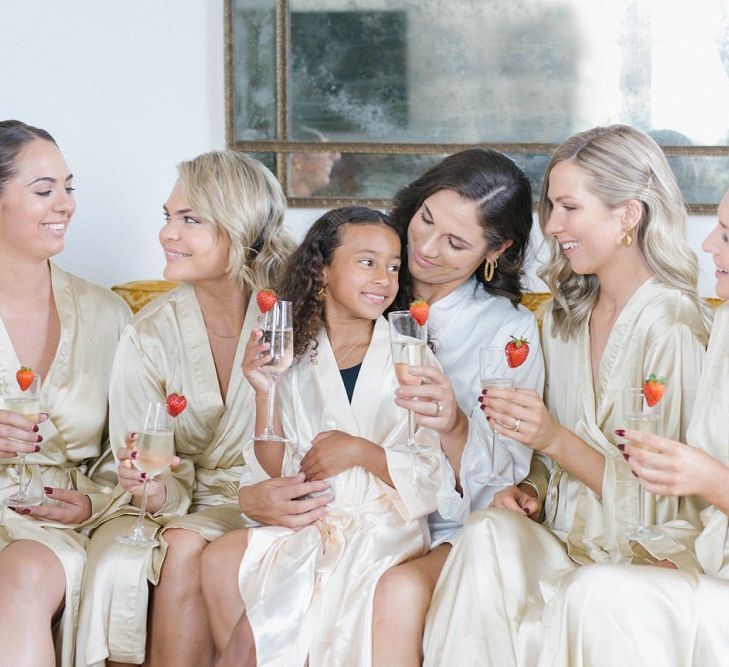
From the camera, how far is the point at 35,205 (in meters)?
3.63

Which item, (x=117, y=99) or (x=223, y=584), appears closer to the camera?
(x=223, y=584)

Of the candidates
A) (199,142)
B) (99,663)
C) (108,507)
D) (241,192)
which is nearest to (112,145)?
(199,142)

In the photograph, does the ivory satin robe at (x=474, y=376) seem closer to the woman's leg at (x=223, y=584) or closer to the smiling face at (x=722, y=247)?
the woman's leg at (x=223, y=584)

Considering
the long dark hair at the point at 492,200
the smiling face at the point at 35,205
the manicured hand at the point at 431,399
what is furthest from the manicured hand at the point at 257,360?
the smiling face at the point at 35,205

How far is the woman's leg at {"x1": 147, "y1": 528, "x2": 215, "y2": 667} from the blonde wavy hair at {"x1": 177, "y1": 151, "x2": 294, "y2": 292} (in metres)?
0.93

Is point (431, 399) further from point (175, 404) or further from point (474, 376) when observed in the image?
point (175, 404)

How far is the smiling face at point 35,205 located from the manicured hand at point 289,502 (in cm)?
113

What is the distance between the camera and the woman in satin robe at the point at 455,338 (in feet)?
9.98

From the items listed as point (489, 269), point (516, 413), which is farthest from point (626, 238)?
point (516, 413)

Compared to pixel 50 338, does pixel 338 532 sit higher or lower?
lower

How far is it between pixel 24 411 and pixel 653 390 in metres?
1.70

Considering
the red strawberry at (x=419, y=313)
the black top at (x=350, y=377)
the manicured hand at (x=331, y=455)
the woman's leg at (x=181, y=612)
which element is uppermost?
the red strawberry at (x=419, y=313)

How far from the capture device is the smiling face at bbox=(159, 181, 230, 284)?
362 cm

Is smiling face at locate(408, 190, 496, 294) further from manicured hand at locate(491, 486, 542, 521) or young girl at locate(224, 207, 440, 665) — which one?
manicured hand at locate(491, 486, 542, 521)
